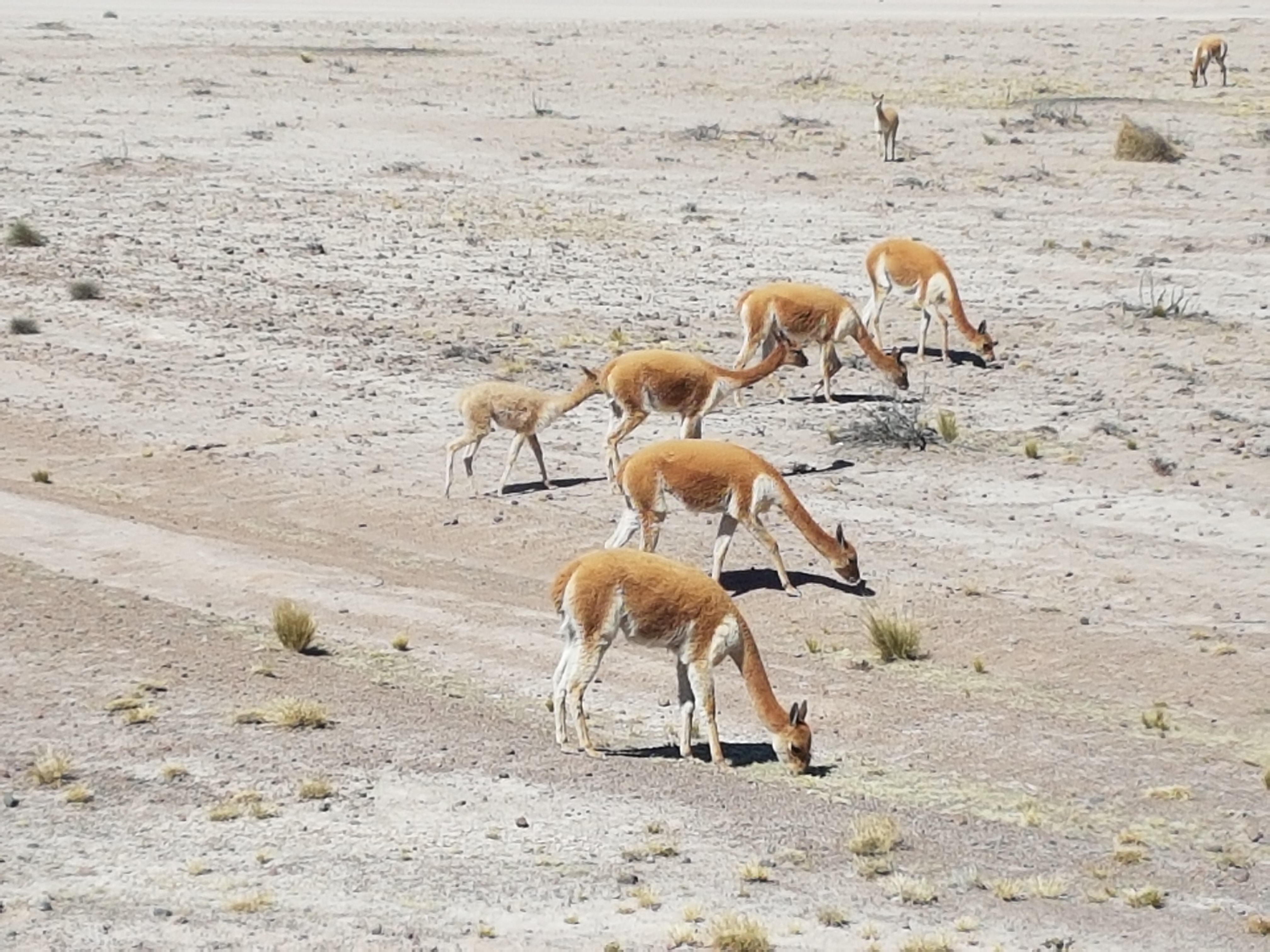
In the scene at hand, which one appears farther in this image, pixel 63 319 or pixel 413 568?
pixel 63 319

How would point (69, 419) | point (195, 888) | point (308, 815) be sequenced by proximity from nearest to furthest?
point (195, 888) < point (308, 815) < point (69, 419)

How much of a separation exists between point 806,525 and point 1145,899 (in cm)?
542

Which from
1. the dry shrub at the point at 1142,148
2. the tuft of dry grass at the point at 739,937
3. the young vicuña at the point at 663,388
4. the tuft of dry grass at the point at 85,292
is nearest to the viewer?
the tuft of dry grass at the point at 739,937

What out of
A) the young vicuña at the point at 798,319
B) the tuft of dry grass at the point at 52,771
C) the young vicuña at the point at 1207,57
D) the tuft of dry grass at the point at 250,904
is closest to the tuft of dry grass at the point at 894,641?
the tuft of dry grass at the point at 52,771

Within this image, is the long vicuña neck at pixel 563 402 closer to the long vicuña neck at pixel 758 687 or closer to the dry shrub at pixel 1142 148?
the long vicuña neck at pixel 758 687

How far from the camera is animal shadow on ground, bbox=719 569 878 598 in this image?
1548cm

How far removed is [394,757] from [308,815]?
899 millimetres

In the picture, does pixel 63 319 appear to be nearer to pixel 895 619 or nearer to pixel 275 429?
pixel 275 429

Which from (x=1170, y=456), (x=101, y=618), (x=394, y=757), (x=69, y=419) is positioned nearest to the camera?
(x=394, y=757)

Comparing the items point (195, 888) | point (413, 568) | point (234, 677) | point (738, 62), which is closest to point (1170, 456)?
point (413, 568)

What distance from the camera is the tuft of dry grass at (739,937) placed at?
8984 mm

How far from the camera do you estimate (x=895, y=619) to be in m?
14.3

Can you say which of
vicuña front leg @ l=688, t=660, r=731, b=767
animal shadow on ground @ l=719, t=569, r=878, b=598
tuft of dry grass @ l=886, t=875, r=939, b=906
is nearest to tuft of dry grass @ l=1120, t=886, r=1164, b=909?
tuft of dry grass @ l=886, t=875, r=939, b=906

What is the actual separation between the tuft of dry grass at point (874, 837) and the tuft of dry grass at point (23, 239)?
19.2 meters
